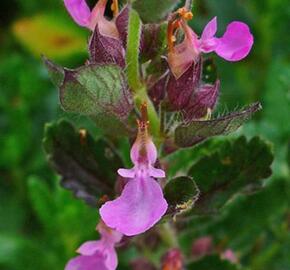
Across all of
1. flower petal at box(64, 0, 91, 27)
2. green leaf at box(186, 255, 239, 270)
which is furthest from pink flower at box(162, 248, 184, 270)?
flower petal at box(64, 0, 91, 27)

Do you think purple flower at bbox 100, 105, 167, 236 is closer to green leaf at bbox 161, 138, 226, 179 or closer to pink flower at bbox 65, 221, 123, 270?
pink flower at bbox 65, 221, 123, 270

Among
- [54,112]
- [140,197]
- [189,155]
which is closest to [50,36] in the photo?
[54,112]

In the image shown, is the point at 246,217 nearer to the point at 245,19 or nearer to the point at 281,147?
the point at 281,147

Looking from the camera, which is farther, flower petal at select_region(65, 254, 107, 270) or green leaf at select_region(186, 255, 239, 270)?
green leaf at select_region(186, 255, 239, 270)

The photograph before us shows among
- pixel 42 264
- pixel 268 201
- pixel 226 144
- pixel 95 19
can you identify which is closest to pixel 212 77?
pixel 226 144

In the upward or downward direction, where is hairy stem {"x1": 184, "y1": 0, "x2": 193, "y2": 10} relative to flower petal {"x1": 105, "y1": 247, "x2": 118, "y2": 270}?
upward

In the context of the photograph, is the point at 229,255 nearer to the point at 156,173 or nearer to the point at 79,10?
the point at 156,173

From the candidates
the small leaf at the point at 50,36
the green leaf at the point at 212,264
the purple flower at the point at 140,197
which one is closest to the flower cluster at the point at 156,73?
the purple flower at the point at 140,197

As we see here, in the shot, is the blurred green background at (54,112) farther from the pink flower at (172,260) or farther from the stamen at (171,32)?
the stamen at (171,32)

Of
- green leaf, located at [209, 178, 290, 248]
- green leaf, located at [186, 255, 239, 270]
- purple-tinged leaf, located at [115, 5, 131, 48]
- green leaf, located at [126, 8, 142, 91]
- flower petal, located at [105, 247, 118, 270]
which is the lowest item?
flower petal, located at [105, 247, 118, 270]
